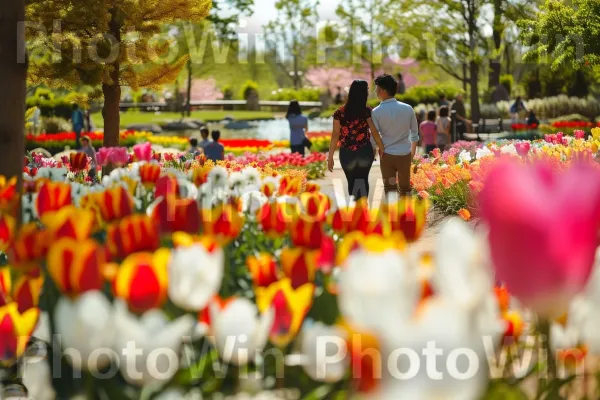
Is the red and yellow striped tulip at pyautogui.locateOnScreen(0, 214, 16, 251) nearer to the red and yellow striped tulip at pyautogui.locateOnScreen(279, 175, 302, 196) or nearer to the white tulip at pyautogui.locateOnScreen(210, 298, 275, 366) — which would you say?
the white tulip at pyautogui.locateOnScreen(210, 298, 275, 366)

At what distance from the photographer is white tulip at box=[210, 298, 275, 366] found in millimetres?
1378

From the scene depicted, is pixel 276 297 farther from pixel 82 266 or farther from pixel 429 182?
pixel 429 182

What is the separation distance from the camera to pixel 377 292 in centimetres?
104

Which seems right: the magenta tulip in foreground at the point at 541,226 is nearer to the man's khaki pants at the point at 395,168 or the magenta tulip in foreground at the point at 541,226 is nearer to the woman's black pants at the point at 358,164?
the woman's black pants at the point at 358,164

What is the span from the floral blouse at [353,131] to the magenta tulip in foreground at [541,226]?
6.90 meters

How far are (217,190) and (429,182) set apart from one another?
6.99 metres

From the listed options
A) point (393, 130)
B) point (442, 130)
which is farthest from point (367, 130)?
point (442, 130)

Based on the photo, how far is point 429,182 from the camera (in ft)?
33.3

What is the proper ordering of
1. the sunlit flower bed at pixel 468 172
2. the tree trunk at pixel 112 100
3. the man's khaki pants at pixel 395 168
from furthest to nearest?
the tree trunk at pixel 112 100 → the man's khaki pants at pixel 395 168 → the sunlit flower bed at pixel 468 172

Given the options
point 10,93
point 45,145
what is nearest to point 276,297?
point 10,93

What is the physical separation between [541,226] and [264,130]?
114ft

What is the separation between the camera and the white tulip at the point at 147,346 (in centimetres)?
132

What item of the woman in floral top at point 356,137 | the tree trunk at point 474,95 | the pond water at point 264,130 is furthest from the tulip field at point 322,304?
the pond water at point 264,130

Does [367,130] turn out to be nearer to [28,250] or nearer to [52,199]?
[52,199]
